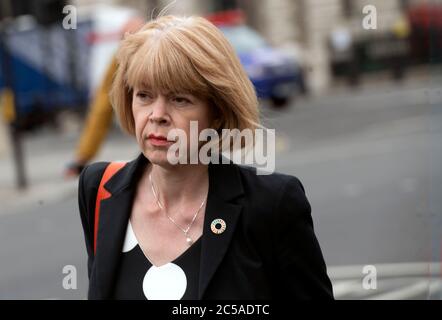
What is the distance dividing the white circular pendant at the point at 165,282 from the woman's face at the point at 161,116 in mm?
285

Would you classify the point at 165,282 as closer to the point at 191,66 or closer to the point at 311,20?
the point at 191,66

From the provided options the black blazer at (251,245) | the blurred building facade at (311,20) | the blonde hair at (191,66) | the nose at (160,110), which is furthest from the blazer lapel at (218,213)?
the blurred building facade at (311,20)

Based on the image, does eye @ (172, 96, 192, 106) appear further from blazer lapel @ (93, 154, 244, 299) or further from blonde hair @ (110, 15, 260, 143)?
blazer lapel @ (93, 154, 244, 299)

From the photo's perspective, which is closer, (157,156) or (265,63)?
(157,156)

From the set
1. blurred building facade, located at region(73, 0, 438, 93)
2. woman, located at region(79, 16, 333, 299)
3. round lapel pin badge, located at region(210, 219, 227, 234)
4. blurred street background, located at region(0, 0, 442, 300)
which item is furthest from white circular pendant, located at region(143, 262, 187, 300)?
blurred building facade, located at region(73, 0, 438, 93)

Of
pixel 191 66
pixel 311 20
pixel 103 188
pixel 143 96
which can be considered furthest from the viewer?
pixel 311 20

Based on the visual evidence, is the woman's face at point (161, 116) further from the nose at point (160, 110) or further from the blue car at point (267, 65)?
the blue car at point (267, 65)

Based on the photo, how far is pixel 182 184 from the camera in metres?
2.66

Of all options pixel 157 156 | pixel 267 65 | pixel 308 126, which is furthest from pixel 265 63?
pixel 157 156

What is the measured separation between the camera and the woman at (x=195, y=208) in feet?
8.11

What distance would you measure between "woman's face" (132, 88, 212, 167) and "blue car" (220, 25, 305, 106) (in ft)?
60.8

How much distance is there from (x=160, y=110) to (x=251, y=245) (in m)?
0.42
